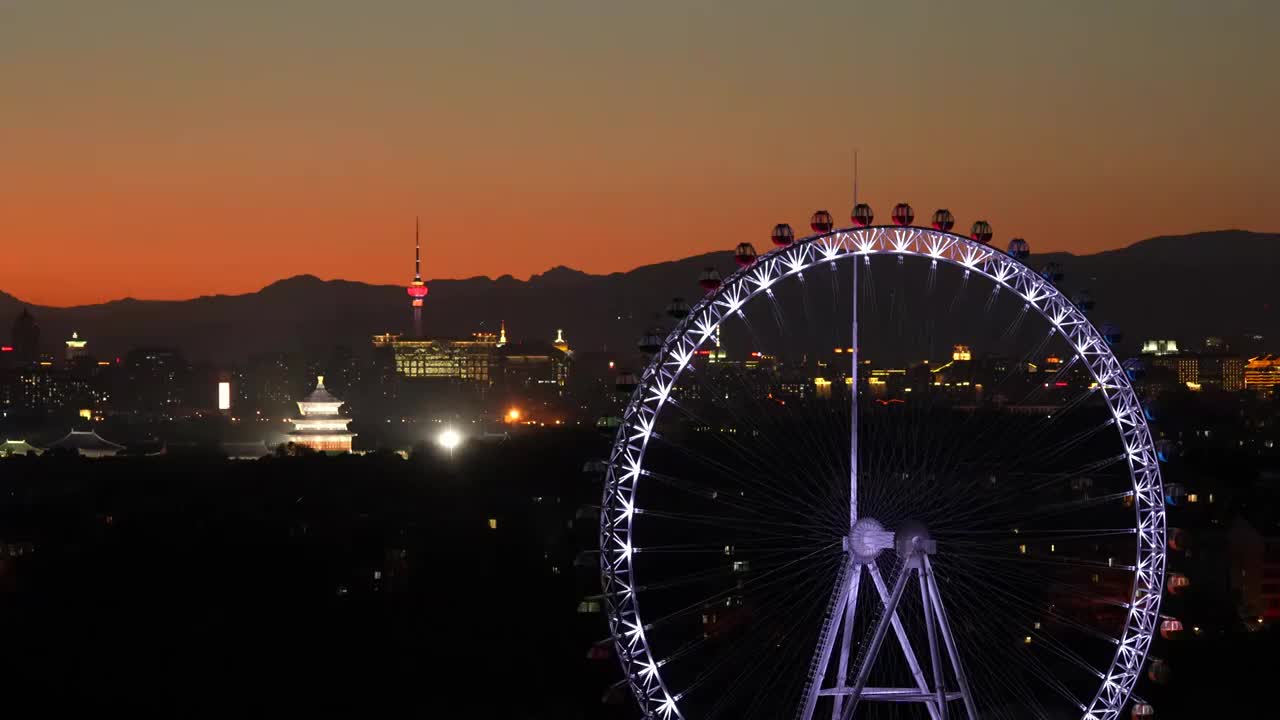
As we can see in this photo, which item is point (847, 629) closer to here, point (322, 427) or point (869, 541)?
point (869, 541)

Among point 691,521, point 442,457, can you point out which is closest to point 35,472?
point 442,457

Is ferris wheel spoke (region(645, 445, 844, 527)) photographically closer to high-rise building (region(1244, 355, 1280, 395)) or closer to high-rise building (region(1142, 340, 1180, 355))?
high-rise building (region(1244, 355, 1280, 395))

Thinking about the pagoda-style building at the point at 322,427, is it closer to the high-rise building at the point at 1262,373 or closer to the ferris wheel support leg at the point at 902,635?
the high-rise building at the point at 1262,373

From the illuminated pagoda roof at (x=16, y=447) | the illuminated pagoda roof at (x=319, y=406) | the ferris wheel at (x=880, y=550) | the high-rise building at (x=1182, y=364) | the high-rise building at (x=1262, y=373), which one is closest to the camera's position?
the ferris wheel at (x=880, y=550)

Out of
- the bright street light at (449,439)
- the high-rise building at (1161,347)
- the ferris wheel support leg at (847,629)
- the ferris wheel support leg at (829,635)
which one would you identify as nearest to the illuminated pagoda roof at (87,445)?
the bright street light at (449,439)

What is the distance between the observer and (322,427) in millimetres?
147000

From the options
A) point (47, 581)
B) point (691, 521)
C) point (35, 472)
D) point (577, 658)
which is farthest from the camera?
point (35, 472)

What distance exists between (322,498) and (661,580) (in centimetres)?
3480

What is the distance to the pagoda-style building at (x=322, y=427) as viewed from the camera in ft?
476

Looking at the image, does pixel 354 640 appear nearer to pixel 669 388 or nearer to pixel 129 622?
pixel 129 622

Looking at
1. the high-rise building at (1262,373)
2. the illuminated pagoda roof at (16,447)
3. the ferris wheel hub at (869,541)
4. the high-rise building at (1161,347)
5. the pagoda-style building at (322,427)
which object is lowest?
the illuminated pagoda roof at (16,447)

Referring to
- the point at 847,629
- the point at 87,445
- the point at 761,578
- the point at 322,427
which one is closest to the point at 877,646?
the point at 847,629

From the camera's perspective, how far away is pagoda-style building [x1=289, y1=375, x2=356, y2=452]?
145000 mm

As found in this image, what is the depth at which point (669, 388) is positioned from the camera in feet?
103
